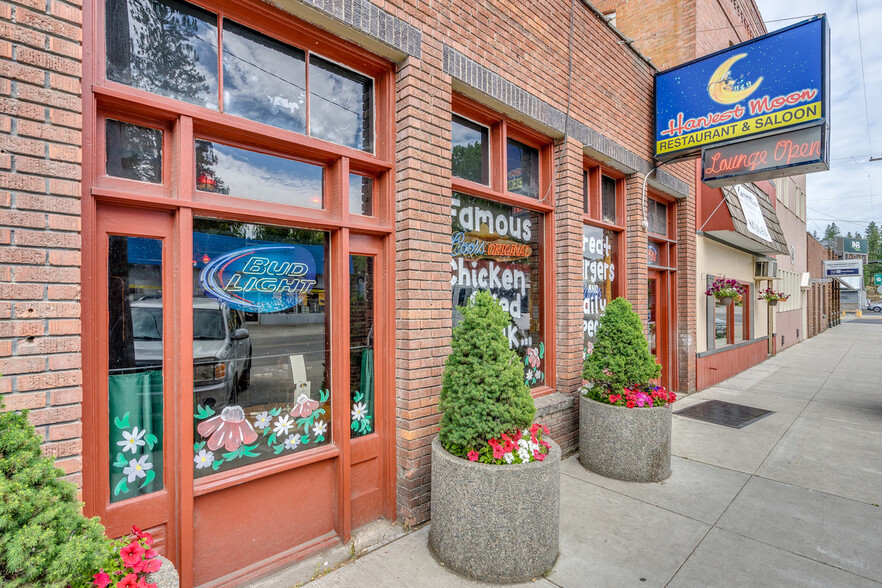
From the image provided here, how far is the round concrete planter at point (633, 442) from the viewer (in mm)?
4465

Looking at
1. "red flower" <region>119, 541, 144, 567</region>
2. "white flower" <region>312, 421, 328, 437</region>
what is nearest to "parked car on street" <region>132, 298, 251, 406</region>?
"white flower" <region>312, 421, 328, 437</region>

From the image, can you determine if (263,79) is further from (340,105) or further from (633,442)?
(633,442)

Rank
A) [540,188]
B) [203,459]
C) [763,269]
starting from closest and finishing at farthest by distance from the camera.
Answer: [203,459] → [540,188] → [763,269]

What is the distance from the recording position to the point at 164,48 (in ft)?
8.61

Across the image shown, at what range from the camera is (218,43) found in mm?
2814

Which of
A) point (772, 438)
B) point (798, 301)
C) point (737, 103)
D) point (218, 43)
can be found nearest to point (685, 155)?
point (737, 103)

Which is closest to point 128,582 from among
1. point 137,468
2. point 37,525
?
point 37,525

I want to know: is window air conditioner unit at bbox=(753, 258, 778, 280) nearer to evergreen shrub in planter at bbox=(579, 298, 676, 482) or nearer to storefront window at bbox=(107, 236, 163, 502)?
evergreen shrub in planter at bbox=(579, 298, 676, 482)

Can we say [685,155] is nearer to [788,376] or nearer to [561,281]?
[561,281]

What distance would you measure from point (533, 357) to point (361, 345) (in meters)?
2.34

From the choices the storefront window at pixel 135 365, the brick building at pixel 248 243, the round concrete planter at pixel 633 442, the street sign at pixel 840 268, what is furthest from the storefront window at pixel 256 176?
the street sign at pixel 840 268

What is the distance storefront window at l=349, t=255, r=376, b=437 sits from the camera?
3.47 metres

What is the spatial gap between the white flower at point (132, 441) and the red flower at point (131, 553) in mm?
890

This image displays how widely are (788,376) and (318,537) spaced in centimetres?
1232
